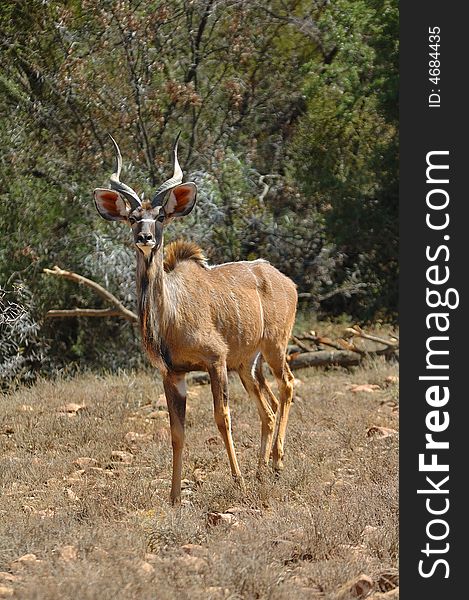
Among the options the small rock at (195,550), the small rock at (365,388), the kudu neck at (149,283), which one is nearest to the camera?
the small rock at (195,550)

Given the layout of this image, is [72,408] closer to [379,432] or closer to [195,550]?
[379,432]

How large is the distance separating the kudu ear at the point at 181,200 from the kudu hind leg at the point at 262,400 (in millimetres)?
1863

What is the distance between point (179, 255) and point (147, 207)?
0.94 m

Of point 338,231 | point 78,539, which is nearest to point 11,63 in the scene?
point 338,231

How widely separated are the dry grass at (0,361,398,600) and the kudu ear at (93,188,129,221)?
2004 mm

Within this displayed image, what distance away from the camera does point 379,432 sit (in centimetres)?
996

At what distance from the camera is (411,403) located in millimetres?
6469

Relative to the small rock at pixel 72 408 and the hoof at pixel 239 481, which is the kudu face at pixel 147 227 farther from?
the small rock at pixel 72 408

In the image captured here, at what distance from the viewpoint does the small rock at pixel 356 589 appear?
5617 mm

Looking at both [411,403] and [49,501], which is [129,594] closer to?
[411,403]

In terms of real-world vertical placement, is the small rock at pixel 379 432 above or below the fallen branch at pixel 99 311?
below

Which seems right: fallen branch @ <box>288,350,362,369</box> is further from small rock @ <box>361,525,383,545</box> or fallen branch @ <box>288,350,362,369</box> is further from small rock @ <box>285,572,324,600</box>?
small rock @ <box>285,572,324,600</box>

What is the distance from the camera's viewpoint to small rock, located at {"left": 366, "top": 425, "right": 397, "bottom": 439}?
988cm

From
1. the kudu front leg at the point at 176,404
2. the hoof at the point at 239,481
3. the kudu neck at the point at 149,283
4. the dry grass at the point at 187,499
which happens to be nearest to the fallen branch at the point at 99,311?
the dry grass at the point at 187,499
